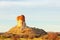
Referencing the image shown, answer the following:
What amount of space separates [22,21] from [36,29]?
908cm

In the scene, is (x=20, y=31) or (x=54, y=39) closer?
(x=54, y=39)

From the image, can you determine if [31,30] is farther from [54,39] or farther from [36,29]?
[54,39]

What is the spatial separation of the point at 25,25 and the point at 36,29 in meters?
5.61

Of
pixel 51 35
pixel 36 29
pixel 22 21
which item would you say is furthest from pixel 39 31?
pixel 51 35

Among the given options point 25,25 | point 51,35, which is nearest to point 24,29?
point 25,25

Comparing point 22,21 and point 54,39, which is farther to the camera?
point 22,21

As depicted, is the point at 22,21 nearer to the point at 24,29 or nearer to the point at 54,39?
the point at 24,29

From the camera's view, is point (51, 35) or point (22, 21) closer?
point (51, 35)

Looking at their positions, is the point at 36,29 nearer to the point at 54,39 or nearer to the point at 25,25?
the point at 25,25

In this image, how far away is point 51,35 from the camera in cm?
4909

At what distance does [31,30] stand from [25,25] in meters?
4.05

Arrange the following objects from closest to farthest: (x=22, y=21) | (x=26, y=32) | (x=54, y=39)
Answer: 1. (x=54, y=39)
2. (x=26, y=32)
3. (x=22, y=21)

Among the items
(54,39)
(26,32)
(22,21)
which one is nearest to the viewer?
(54,39)

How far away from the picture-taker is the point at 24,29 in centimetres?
14200
